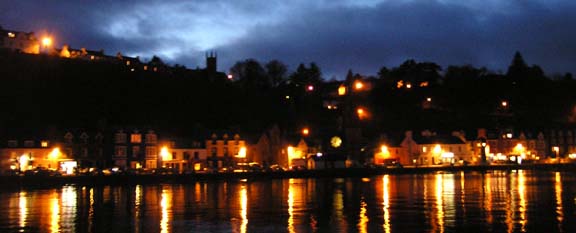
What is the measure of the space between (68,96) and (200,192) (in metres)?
57.1

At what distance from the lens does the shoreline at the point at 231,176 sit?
66.2m

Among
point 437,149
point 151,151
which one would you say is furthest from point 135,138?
point 437,149

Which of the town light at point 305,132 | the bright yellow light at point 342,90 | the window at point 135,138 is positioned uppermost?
the bright yellow light at point 342,90

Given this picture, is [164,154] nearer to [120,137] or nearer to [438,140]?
[120,137]

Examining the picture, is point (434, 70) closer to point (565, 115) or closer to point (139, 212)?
point (565, 115)

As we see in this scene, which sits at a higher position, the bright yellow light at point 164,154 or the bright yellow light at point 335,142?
the bright yellow light at point 335,142

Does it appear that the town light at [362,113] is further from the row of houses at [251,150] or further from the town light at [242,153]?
the town light at [242,153]

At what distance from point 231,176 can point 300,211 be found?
1636 inches

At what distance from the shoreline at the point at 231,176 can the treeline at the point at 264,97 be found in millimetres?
16044

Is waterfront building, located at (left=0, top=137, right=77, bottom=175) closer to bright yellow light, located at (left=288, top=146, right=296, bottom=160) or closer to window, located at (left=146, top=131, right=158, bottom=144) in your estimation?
window, located at (left=146, top=131, right=158, bottom=144)

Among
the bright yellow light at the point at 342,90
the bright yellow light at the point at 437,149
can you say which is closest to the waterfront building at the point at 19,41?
the bright yellow light at the point at 342,90

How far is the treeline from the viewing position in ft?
326

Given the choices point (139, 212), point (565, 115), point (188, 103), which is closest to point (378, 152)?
point (188, 103)

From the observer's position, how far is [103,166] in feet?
268
